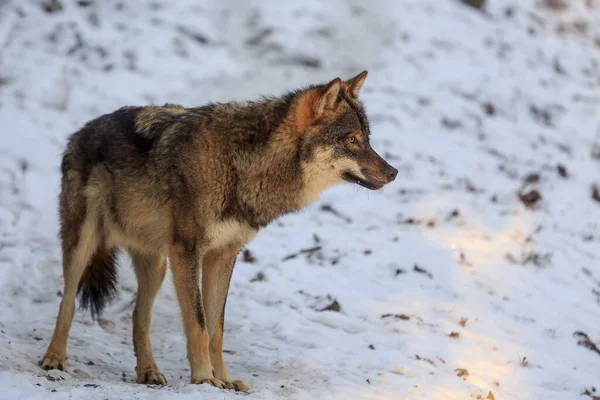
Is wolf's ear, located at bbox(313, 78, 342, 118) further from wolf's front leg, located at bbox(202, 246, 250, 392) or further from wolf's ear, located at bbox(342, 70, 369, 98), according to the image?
wolf's front leg, located at bbox(202, 246, 250, 392)

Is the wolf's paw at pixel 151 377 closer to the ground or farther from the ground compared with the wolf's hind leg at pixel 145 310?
closer to the ground

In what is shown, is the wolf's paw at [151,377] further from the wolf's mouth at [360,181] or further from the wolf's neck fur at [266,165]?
the wolf's mouth at [360,181]

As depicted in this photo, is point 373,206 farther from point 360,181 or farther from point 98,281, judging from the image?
point 98,281

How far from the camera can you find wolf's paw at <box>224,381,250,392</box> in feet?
15.9

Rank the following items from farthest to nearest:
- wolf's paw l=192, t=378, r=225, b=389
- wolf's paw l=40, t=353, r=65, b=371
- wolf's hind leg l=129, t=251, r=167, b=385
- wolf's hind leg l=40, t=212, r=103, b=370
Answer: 1. wolf's hind leg l=40, t=212, r=103, b=370
2. wolf's hind leg l=129, t=251, r=167, b=385
3. wolf's paw l=40, t=353, r=65, b=371
4. wolf's paw l=192, t=378, r=225, b=389

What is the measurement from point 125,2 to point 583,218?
7.72 metres

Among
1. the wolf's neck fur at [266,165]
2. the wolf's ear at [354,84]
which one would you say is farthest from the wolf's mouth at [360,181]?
the wolf's ear at [354,84]

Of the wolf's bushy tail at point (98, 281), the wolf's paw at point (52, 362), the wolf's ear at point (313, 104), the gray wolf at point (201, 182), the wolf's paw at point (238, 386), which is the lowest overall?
the wolf's paw at point (52, 362)

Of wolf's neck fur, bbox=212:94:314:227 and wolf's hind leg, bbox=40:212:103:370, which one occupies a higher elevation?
wolf's neck fur, bbox=212:94:314:227

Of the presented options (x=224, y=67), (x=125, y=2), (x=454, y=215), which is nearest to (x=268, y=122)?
(x=454, y=215)

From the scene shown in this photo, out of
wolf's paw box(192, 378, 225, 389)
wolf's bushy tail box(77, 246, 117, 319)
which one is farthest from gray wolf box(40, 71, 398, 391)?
wolf's bushy tail box(77, 246, 117, 319)

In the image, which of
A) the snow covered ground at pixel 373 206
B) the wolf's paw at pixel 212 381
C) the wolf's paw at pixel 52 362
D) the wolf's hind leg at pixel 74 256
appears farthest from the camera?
the snow covered ground at pixel 373 206

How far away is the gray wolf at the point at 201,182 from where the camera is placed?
494 cm

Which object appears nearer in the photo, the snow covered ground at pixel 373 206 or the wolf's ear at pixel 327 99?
the wolf's ear at pixel 327 99
